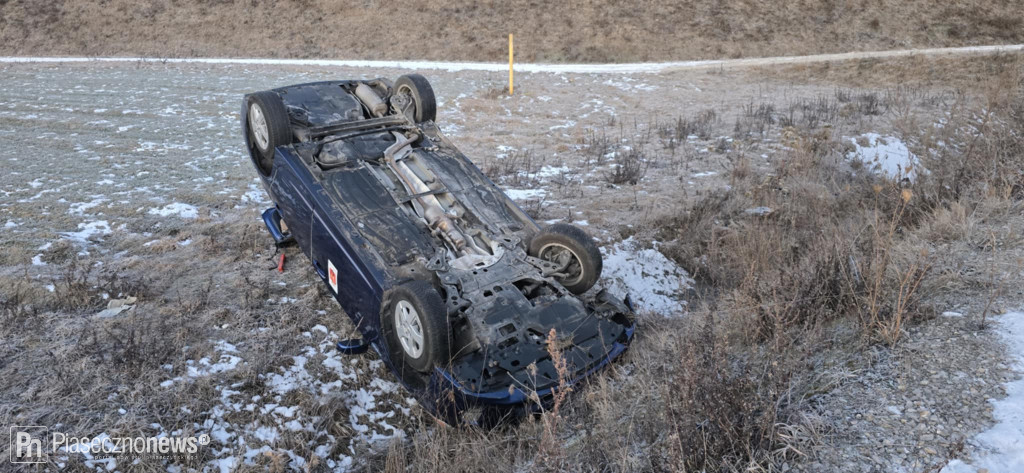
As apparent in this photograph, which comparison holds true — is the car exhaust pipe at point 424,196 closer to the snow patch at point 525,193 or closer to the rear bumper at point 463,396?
the rear bumper at point 463,396

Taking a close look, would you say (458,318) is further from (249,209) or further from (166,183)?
(166,183)

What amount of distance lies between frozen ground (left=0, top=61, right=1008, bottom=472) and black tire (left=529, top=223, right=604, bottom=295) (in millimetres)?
979

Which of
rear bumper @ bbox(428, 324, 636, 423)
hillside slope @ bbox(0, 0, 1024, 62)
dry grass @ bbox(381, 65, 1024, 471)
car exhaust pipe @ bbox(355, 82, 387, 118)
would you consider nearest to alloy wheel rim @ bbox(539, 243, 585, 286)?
dry grass @ bbox(381, 65, 1024, 471)

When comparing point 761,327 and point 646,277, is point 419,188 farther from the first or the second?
point 761,327

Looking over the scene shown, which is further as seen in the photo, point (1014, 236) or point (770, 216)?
point (770, 216)

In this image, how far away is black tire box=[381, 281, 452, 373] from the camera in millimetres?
3902

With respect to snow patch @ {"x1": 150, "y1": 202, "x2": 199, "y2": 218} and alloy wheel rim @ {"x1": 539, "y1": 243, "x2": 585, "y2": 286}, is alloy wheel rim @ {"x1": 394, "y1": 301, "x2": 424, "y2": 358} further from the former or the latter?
snow patch @ {"x1": 150, "y1": 202, "x2": 199, "y2": 218}

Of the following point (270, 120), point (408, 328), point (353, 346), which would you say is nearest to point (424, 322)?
point (408, 328)

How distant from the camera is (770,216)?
6.81m

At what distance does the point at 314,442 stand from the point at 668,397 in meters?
2.28

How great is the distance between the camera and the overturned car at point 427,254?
3951 mm

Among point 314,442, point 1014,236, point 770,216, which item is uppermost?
point 1014,236

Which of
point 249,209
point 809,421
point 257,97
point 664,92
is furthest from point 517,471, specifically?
point 664,92

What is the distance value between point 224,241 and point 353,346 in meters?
2.64
